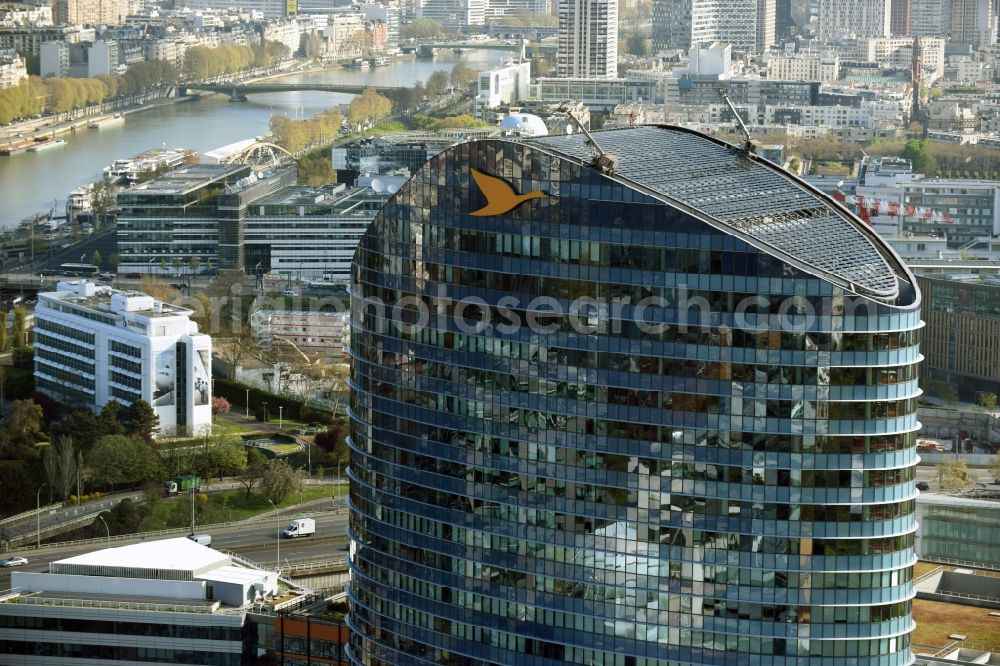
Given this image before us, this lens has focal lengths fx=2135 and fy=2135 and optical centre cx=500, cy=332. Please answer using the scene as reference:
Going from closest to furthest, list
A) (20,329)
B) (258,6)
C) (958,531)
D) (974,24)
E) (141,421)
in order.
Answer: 1. (958,531)
2. (141,421)
3. (20,329)
4. (974,24)
5. (258,6)

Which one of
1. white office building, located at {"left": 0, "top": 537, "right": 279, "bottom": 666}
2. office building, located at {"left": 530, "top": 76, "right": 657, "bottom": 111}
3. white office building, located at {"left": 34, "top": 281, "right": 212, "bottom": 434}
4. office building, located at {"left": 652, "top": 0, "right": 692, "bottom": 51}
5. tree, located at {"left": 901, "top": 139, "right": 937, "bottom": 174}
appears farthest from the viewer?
office building, located at {"left": 652, "top": 0, "right": 692, "bottom": 51}

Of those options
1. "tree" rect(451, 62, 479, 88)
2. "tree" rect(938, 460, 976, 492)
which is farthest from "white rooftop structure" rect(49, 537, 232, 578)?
"tree" rect(451, 62, 479, 88)

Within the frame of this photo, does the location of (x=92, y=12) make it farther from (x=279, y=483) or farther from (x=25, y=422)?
(x=279, y=483)

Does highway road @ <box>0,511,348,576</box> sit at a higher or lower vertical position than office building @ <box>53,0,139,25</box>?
lower

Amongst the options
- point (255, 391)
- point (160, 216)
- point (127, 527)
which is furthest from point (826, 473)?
point (160, 216)

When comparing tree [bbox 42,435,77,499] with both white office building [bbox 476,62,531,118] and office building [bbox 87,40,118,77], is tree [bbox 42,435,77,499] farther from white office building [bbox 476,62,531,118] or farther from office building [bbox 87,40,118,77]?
office building [bbox 87,40,118,77]

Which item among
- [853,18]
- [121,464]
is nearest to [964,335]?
[121,464]

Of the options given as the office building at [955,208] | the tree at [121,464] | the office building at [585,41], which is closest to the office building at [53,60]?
the office building at [585,41]
